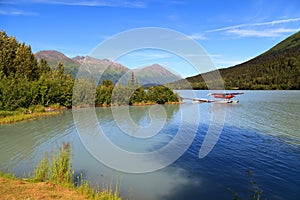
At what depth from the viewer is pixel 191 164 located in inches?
601

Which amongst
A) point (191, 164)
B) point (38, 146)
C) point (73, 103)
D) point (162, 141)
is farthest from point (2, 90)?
point (191, 164)

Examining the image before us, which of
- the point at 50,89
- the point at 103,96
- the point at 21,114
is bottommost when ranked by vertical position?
the point at 21,114

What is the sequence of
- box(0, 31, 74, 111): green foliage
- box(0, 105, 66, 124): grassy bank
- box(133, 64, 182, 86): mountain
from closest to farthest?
box(133, 64, 182, 86): mountain → box(0, 105, 66, 124): grassy bank → box(0, 31, 74, 111): green foliage

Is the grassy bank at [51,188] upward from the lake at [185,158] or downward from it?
upward

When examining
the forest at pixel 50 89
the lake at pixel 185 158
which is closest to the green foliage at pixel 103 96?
the forest at pixel 50 89

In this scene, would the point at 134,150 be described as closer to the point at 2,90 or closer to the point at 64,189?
the point at 64,189

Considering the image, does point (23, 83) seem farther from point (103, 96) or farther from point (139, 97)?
point (139, 97)

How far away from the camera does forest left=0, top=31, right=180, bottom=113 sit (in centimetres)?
4575

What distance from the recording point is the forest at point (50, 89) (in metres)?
45.8

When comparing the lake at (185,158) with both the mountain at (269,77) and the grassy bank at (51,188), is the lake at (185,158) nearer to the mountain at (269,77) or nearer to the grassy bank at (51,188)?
the grassy bank at (51,188)

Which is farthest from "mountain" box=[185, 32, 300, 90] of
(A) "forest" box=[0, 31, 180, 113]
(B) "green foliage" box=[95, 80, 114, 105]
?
(B) "green foliage" box=[95, 80, 114, 105]

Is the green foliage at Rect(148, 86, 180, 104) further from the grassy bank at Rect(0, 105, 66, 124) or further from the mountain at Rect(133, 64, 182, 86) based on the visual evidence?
the mountain at Rect(133, 64, 182, 86)

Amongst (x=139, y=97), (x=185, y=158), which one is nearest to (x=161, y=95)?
(x=139, y=97)

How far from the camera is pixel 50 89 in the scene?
4981cm
